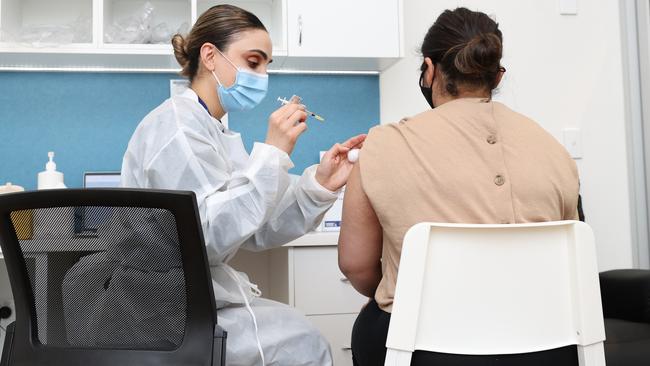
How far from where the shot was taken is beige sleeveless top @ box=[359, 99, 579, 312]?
3.76ft

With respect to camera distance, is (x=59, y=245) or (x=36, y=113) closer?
(x=59, y=245)

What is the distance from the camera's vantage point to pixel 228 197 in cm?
130

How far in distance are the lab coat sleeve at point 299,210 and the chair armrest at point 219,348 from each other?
0.58m

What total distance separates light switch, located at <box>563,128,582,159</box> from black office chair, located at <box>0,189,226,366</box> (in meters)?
2.13

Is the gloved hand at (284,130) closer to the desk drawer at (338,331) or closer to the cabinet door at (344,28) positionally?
the desk drawer at (338,331)

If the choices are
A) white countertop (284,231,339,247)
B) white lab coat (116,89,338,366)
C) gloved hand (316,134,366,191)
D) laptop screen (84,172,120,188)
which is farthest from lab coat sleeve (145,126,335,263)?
laptop screen (84,172,120,188)

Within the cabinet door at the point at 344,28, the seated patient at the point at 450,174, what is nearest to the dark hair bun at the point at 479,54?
the seated patient at the point at 450,174

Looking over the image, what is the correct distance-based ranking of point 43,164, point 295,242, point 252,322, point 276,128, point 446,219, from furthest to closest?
point 43,164
point 295,242
point 276,128
point 252,322
point 446,219

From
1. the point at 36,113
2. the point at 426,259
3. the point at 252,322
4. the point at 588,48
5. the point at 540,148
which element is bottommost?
the point at 252,322

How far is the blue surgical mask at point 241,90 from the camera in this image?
1.73m

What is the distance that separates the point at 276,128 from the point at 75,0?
1.55m

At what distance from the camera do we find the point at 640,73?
283 cm

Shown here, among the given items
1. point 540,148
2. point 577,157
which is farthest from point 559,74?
point 540,148

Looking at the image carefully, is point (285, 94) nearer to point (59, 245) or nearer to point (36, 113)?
point (36, 113)
